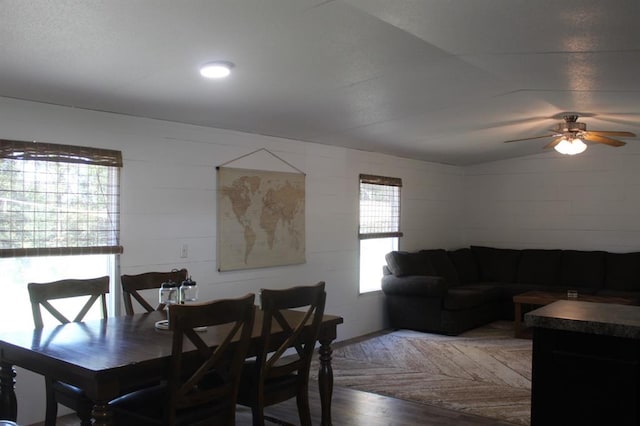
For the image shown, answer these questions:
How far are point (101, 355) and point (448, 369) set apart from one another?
337 centimetres

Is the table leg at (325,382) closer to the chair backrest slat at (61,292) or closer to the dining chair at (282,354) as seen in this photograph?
the dining chair at (282,354)

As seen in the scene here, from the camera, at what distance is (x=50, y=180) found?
11.9 feet

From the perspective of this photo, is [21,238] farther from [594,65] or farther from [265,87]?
[594,65]

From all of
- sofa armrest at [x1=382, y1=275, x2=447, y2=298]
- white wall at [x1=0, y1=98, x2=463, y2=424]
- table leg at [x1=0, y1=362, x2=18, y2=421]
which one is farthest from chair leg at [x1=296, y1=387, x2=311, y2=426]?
sofa armrest at [x1=382, y1=275, x2=447, y2=298]

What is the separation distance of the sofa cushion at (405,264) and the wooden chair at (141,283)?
10.9 ft

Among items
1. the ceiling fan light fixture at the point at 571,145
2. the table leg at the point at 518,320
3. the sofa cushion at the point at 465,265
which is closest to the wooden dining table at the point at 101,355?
the ceiling fan light fixture at the point at 571,145

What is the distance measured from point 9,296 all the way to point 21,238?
381 millimetres

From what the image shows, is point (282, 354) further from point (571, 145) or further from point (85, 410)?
point (571, 145)

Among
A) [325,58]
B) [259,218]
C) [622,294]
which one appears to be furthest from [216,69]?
[622,294]

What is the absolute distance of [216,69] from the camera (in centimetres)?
317

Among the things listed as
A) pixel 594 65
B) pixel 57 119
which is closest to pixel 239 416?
pixel 57 119

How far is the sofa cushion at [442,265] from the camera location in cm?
704

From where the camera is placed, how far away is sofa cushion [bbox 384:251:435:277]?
21.4 feet

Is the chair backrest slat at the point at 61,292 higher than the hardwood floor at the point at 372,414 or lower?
higher
